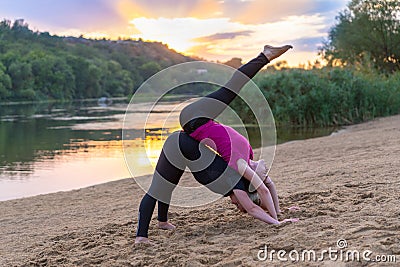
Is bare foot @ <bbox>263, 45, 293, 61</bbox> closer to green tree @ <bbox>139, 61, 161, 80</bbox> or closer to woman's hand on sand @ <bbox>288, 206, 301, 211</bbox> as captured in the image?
woman's hand on sand @ <bbox>288, 206, 301, 211</bbox>

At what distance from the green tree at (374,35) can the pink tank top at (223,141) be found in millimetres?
30042

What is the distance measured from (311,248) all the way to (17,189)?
7792mm

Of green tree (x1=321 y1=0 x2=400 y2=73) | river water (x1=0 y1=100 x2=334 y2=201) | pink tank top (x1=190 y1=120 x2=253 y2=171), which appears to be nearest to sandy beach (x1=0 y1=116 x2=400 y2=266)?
pink tank top (x1=190 y1=120 x2=253 y2=171)

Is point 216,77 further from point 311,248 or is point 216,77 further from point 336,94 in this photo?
point 336,94

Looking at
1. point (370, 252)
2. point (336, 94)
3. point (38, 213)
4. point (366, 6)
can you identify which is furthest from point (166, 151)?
point (366, 6)

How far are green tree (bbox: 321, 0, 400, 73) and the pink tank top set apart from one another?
1183 inches

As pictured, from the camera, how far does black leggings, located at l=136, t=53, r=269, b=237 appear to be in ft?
13.0

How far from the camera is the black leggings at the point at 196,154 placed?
3957 millimetres

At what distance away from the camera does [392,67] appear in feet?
111

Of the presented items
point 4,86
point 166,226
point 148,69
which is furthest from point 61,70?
point 166,226

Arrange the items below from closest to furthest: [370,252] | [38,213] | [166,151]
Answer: [370,252] → [166,151] → [38,213]

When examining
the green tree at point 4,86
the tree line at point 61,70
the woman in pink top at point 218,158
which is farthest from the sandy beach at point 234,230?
the green tree at point 4,86

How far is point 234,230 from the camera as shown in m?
4.11

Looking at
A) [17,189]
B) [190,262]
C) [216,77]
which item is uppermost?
[216,77]
